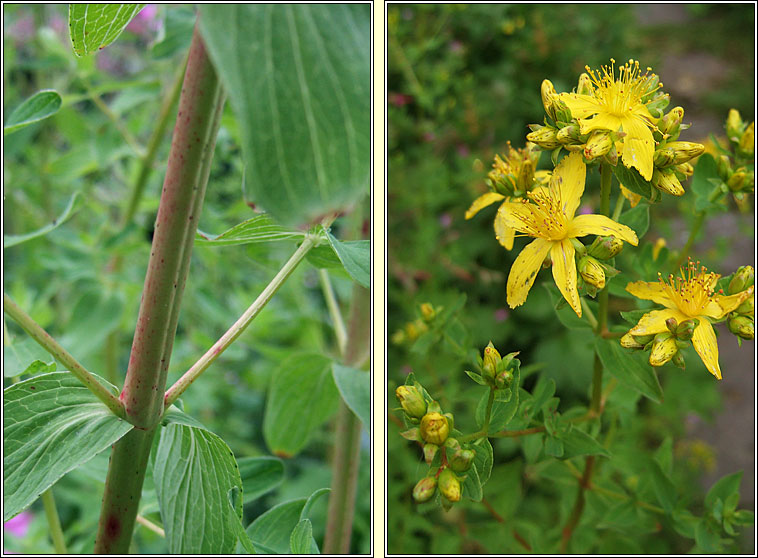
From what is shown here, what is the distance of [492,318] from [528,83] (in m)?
0.59

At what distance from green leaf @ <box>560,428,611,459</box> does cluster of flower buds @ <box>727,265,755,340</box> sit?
12 centimetres

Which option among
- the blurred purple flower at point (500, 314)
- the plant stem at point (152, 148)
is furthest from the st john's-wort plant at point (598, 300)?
the blurred purple flower at point (500, 314)

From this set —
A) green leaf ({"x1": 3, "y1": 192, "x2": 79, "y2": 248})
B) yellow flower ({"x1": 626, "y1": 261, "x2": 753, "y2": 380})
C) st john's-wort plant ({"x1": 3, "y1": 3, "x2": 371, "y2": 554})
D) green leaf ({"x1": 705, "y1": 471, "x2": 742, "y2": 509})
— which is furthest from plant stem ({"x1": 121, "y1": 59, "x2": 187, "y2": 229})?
green leaf ({"x1": 705, "y1": 471, "x2": 742, "y2": 509})

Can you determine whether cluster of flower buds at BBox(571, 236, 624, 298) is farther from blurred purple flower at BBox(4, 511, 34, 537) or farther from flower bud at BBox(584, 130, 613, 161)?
blurred purple flower at BBox(4, 511, 34, 537)

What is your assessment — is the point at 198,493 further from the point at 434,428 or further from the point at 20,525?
the point at 20,525

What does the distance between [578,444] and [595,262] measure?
0.14 meters

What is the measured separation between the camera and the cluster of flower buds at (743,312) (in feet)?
1.42

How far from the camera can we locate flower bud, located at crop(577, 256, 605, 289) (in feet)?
1.27

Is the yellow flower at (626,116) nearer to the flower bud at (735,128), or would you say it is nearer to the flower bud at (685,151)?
the flower bud at (685,151)

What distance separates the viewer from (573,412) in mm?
532

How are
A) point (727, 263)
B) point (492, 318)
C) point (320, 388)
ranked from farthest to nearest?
point (727, 263) → point (492, 318) → point (320, 388)

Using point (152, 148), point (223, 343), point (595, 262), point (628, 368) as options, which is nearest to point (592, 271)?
point (595, 262)

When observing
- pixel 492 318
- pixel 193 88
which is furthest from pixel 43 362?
pixel 492 318

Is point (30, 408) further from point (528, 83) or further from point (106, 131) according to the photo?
point (528, 83)
